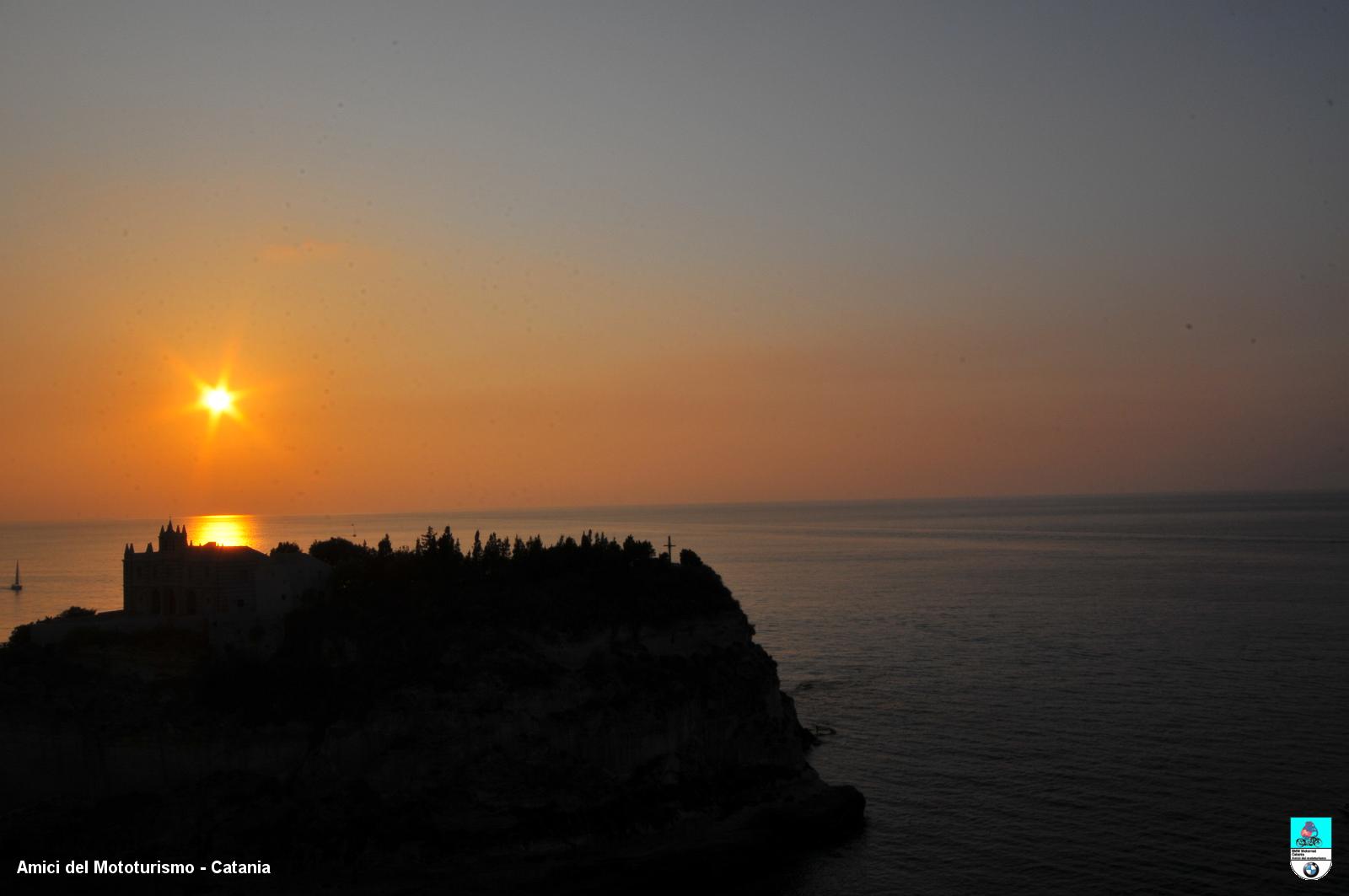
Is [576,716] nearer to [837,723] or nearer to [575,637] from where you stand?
[575,637]

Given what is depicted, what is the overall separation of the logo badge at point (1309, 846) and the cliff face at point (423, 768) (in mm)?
17174

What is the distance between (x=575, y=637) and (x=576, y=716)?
418cm

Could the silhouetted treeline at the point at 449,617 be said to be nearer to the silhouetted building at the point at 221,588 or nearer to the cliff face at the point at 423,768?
the cliff face at the point at 423,768

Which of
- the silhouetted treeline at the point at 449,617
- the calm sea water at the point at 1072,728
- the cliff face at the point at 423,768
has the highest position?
the silhouetted treeline at the point at 449,617

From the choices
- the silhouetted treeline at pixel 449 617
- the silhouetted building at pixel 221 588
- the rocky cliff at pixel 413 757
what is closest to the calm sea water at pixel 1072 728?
the rocky cliff at pixel 413 757

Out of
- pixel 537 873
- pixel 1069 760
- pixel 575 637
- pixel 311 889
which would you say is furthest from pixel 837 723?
pixel 311 889

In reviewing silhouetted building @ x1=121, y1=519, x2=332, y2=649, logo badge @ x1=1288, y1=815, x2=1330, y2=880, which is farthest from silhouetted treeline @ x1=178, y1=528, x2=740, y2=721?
logo badge @ x1=1288, y1=815, x2=1330, y2=880

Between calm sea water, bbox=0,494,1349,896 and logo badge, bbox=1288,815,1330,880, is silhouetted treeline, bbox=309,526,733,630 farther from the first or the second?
logo badge, bbox=1288,815,1330,880

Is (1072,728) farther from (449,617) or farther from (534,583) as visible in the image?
(449,617)

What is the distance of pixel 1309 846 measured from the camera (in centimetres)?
3944

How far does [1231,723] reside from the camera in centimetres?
5825

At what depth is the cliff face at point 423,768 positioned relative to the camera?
133 ft

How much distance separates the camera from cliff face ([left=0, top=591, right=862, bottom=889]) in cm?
4059

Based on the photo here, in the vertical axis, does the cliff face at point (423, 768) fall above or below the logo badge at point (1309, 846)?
above
